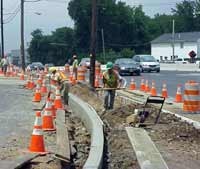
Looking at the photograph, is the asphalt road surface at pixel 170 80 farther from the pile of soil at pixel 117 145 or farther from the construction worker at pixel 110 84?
the pile of soil at pixel 117 145

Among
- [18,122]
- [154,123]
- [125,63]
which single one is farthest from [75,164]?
[125,63]

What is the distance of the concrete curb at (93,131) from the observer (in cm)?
910

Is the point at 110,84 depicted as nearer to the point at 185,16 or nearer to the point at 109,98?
the point at 109,98

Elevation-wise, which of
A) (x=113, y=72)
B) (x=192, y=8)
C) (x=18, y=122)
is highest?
(x=192, y=8)

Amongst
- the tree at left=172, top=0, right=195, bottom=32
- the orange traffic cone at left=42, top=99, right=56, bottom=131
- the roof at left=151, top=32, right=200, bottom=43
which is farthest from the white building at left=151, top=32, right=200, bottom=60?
the orange traffic cone at left=42, top=99, right=56, bottom=131

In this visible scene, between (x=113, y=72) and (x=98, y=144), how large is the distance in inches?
326

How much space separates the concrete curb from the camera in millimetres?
9098

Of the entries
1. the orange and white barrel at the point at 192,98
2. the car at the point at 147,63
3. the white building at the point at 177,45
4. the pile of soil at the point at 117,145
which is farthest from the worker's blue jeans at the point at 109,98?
A: the white building at the point at 177,45

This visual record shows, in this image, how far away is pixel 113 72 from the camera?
18.9 m

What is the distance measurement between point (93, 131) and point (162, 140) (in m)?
1.45

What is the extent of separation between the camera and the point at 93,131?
12.7 metres

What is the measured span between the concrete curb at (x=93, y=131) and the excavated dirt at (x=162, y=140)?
319mm

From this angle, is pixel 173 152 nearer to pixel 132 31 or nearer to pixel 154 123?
pixel 154 123

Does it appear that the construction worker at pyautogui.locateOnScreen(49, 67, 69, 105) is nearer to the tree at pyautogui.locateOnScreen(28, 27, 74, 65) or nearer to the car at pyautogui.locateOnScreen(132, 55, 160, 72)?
the car at pyautogui.locateOnScreen(132, 55, 160, 72)
